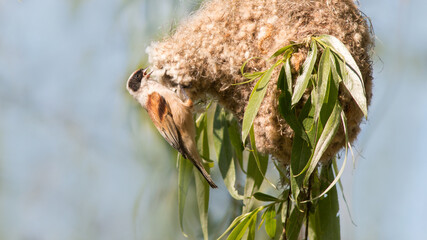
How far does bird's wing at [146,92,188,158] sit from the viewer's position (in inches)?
74.2

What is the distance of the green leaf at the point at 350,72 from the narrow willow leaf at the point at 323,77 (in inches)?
1.2

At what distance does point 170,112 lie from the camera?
74.1 inches

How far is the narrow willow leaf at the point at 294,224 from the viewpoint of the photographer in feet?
6.95

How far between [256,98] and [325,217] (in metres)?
0.80

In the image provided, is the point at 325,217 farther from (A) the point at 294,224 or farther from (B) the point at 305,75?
(B) the point at 305,75

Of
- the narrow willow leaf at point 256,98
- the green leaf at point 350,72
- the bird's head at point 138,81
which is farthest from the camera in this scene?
the bird's head at point 138,81

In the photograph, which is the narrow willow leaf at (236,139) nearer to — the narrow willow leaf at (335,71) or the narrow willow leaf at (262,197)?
the narrow willow leaf at (262,197)

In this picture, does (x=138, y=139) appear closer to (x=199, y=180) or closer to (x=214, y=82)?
(x=199, y=180)

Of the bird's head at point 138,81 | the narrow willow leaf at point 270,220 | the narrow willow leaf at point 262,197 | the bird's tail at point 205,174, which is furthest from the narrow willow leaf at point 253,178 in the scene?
the bird's head at point 138,81

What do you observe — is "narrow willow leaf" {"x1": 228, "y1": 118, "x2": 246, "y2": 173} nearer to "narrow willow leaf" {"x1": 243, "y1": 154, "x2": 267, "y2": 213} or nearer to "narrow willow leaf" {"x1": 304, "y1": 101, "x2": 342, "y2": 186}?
"narrow willow leaf" {"x1": 243, "y1": 154, "x2": 267, "y2": 213}

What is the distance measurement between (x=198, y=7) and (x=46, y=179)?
2044 mm

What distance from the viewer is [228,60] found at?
69.2 inches

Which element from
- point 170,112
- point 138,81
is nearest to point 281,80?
point 170,112

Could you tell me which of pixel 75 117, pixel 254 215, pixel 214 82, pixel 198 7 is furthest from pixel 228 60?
pixel 75 117
